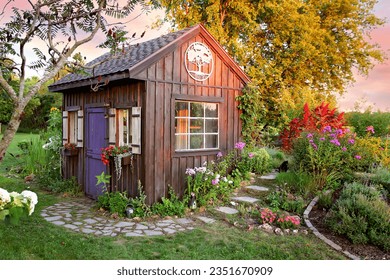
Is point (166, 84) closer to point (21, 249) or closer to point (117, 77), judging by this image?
point (117, 77)

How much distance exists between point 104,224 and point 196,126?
9.59 feet

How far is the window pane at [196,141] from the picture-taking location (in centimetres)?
784

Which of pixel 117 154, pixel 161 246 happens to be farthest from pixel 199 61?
pixel 161 246

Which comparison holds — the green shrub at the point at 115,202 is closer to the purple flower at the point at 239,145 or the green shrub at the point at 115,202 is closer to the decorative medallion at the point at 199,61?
the decorative medallion at the point at 199,61

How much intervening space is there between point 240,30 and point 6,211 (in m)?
15.3

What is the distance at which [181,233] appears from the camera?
5.80 metres

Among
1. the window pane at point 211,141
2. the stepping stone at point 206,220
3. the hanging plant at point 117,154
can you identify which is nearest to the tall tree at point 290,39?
the window pane at point 211,141

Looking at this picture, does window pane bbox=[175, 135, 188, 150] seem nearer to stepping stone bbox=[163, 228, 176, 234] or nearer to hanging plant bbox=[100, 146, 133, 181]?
hanging plant bbox=[100, 146, 133, 181]

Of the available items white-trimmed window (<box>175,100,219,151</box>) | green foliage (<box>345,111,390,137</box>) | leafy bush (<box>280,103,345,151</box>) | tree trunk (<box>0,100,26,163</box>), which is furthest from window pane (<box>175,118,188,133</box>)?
green foliage (<box>345,111,390,137</box>)

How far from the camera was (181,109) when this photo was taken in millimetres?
7617

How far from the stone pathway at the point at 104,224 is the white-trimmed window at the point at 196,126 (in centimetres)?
181

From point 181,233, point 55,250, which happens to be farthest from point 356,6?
point 55,250

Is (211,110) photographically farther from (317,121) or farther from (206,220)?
(317,121)

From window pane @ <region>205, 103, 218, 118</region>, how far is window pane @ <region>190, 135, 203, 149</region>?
566 millimetres
